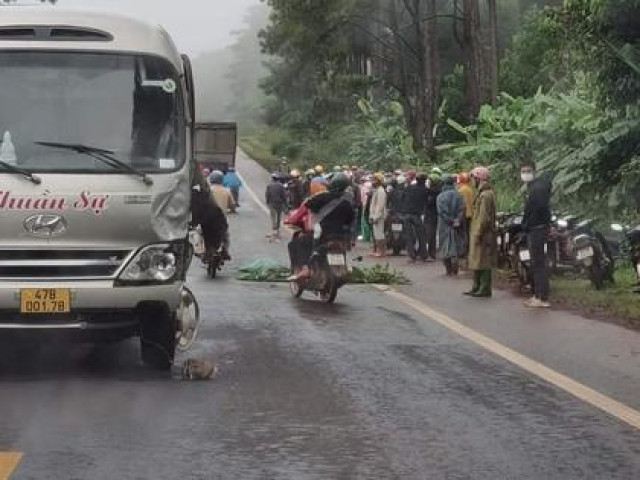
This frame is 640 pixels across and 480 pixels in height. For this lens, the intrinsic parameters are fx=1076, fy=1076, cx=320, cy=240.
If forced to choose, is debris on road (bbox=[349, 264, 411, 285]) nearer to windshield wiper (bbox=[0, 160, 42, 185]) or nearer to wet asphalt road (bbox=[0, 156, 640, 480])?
wet asphalt road (bbox=[0, 156, 640, 480])

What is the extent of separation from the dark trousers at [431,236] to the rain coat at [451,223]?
233 centimetres

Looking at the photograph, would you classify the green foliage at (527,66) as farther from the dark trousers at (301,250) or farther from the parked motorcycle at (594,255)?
the dark trousers at (301,250)

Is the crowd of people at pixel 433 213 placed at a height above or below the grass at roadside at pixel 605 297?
above

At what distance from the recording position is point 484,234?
1459 cm

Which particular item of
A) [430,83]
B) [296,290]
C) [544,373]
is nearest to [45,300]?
[544,373]

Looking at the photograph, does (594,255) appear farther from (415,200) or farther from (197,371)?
(197,371)

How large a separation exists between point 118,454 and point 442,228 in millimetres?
13016

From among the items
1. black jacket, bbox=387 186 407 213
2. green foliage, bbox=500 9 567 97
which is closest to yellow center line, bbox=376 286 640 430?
black jacket, bbox=387 186 407 213

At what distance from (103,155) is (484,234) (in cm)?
768

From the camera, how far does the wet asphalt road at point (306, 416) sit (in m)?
5.86

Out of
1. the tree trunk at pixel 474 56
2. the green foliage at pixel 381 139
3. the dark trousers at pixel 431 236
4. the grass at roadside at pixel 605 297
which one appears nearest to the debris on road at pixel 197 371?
the grass at roadside at pixel 605 297

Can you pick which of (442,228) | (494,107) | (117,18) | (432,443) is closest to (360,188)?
(494,107)

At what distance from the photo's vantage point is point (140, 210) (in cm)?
783

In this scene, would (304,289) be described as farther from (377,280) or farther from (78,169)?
(78,169)
